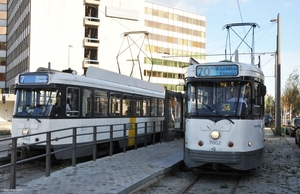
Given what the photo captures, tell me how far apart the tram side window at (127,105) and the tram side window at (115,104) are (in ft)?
1.60

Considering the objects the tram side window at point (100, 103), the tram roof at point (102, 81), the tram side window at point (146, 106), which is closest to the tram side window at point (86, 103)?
the tram roof at point (102, 81)

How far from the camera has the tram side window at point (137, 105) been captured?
17.0 m

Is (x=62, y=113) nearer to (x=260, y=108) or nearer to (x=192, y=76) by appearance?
(x=192, y=76)

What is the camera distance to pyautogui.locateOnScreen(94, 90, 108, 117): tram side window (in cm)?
1347

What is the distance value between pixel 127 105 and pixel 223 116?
7.22 m

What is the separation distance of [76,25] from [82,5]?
3.40m

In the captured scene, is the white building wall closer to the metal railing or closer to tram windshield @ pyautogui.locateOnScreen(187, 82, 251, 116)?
the metal railing

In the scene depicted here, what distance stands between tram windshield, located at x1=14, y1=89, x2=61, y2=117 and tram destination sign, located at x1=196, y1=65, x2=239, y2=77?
4.54 meters

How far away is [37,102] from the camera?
467 inches

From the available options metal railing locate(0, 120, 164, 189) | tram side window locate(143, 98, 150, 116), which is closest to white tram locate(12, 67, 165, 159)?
metal railing locate(0, 120, 164, 189)

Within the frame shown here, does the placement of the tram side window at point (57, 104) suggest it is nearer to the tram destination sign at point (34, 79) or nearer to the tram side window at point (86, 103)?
the tram destination sign at point (34, 79)

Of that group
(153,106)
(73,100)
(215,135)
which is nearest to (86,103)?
(73,100)

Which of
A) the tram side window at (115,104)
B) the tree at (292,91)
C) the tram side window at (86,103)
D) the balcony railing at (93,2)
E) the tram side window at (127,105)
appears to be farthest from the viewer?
the balcony railing at (93,2)

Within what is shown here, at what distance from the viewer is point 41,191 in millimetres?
7355
